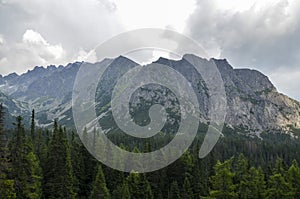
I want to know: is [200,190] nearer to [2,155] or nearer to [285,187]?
[285,187]

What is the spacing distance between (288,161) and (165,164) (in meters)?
127

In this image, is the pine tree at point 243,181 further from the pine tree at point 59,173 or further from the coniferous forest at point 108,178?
the pine tree at point 59,173

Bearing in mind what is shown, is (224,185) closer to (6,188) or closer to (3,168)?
(3,168)

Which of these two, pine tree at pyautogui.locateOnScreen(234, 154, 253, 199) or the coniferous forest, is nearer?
the coniferous forest

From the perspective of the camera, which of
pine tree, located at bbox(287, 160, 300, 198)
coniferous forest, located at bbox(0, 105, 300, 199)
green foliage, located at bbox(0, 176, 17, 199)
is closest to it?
green foliage, located at bbox(0, 176, 17, 199)

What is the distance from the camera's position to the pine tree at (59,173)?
57566 mm

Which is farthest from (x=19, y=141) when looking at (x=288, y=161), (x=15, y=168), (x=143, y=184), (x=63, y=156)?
(x=288, y=161)

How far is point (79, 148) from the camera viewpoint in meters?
76.9

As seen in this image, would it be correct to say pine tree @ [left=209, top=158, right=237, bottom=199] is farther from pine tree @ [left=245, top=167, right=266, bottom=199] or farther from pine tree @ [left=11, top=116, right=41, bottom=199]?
pine tree @ [left=11, top=116, right=41, bottom=199]

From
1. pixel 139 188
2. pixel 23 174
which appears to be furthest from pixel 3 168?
pixel 139 188

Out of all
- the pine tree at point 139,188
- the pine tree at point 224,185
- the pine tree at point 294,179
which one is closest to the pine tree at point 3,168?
the pine tree at point 139,188

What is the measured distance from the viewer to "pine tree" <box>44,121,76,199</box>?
5757 centimetres

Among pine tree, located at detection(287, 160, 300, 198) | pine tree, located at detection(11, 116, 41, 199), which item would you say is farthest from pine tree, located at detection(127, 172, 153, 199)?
pine tree, located at detection(287, 160, 300, 198)

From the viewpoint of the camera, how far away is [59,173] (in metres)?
60.3
